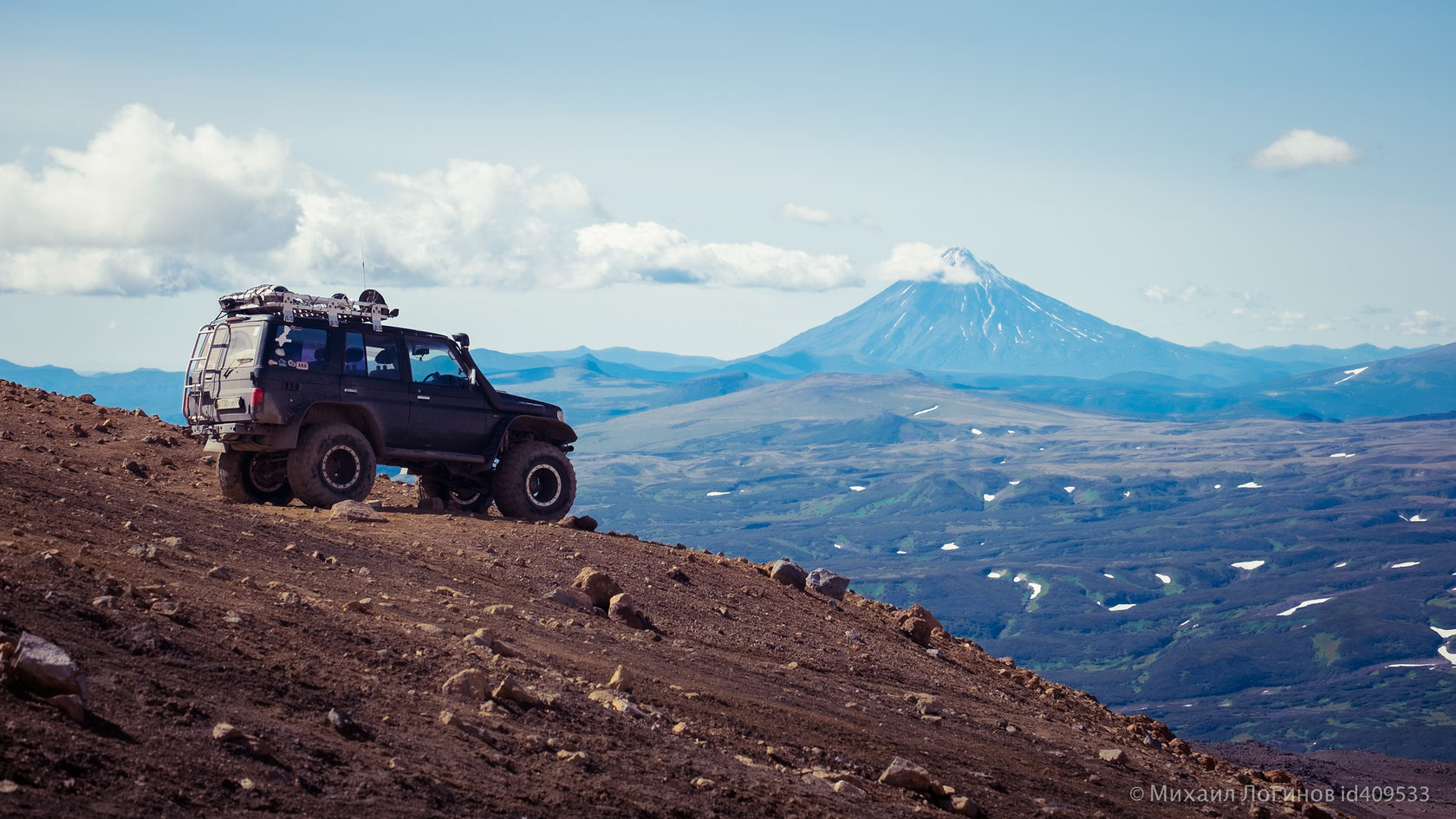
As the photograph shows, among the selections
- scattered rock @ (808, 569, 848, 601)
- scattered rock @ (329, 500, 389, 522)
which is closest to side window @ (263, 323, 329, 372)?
scattered rock @ (329, 500, 389, 522)

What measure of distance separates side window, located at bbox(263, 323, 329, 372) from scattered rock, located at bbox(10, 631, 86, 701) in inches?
370

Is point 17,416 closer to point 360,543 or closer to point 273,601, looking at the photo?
point 360,543

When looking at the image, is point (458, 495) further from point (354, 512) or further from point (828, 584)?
point (828, 584)

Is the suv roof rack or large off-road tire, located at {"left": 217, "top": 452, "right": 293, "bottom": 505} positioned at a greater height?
the suv roof rack

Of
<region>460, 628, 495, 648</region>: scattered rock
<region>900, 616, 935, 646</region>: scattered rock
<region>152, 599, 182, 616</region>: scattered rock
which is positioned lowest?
<region>900, 616, 935, 646</region>: scattered rock

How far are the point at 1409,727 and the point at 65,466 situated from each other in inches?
6881

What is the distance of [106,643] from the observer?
753 centimetres

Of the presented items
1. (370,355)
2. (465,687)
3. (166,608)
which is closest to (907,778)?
(465,687)

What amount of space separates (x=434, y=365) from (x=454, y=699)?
933cm

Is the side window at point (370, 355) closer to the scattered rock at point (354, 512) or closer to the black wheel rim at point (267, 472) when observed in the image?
the black wheel rim at point (267, 472)

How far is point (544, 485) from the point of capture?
1834cm

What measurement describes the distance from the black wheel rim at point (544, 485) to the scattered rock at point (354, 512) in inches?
114

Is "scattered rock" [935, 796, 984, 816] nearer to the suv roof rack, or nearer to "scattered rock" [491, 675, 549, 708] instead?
"scattered rock" [491, 675, 549, 708]

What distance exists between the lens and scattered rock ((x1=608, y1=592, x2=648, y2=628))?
1310 centimetres
